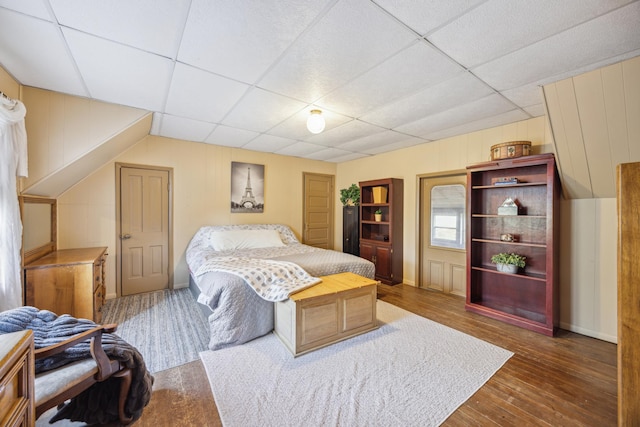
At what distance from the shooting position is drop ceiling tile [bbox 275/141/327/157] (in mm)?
4410

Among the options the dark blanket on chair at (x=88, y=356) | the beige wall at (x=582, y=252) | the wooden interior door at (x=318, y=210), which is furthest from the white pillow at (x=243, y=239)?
the beige wall at (x=582, y=252)

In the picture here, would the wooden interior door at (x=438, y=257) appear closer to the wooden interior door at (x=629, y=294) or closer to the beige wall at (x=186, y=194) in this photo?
the beige wall at (x=186, y=194)

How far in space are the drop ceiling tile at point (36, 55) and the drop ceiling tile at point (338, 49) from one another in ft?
4.72

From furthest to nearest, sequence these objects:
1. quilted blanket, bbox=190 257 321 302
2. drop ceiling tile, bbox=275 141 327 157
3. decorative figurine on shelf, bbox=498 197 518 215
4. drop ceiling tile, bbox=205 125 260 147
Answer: drop ceiling tile, bbox=275 141 327 157
drop ceiling tile, bbox=205 125 260 147
decorative figurine on shelf, bbox=498 197 518 215
quilted blanket, bbox=190 257 321 302

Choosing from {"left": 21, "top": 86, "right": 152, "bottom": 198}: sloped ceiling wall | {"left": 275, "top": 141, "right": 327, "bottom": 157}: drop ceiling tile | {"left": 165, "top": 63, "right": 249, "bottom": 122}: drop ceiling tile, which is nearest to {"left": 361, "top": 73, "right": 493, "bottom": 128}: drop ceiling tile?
{"left": 275, "top": 141, "right": 327, "bottom": 157}: drop ceiling tile

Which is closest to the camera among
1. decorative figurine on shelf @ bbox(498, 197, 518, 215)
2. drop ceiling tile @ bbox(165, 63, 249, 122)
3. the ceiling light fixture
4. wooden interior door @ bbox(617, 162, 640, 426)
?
wooden interior door @ bbox(617, 162, 640, 426)

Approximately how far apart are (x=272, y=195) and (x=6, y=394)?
4.30m

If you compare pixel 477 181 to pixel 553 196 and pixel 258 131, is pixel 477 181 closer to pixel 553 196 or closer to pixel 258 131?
pixel 553 196

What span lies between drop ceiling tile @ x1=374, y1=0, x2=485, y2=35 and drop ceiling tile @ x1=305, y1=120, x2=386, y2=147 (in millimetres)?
1704

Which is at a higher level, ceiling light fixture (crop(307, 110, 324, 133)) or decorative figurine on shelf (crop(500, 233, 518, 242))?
ceiling light fixture (crop(307, 110, 324, 133))

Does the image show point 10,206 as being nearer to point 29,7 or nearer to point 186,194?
point 29,7

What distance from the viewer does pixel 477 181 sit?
3369 millimetres

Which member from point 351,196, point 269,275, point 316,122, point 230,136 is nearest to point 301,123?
point 316,122

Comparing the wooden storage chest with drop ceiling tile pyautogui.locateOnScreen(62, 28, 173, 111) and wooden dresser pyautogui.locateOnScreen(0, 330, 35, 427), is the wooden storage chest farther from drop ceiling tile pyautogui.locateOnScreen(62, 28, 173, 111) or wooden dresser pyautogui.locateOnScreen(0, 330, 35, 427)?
drop ceiling tile pyautogui.locateOnScreen(62, 28, 173, 111)
